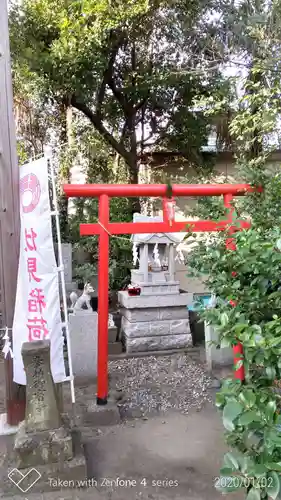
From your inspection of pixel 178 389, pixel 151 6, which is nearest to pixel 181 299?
pixel 178 389

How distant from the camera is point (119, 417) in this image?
3.77 m

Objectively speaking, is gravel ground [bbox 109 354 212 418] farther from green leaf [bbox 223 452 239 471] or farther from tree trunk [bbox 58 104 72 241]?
tree trunk [bbox 58 104 72 241]

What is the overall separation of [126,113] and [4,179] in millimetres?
6295

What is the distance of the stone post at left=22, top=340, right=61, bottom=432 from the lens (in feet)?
8.78

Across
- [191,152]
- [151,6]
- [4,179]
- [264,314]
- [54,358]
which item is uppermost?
[151,6]

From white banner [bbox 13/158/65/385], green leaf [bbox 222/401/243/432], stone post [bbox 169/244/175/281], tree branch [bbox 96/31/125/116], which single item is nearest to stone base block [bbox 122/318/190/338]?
stone post [bbox 169/244/175/281]

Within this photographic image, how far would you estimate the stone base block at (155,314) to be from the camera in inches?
231

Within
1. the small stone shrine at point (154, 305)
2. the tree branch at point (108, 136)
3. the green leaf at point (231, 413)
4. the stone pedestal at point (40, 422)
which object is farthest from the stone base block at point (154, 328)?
the green leaf at point (231, 413)

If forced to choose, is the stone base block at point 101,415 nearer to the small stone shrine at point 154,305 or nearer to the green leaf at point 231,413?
the small stone shrine at point 154,305

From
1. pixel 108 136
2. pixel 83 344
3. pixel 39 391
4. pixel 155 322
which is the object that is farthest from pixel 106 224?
pixel 108 136

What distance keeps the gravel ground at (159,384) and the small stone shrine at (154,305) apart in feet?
1.13

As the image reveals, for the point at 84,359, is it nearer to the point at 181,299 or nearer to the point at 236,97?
the point at 181,299

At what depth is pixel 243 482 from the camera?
1181 mm

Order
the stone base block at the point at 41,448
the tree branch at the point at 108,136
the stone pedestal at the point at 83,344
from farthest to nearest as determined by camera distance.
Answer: the tree branch at the point at 108,136 < the stone pedestal at the point at 83,344 < the stone base block at the point at 41,448
